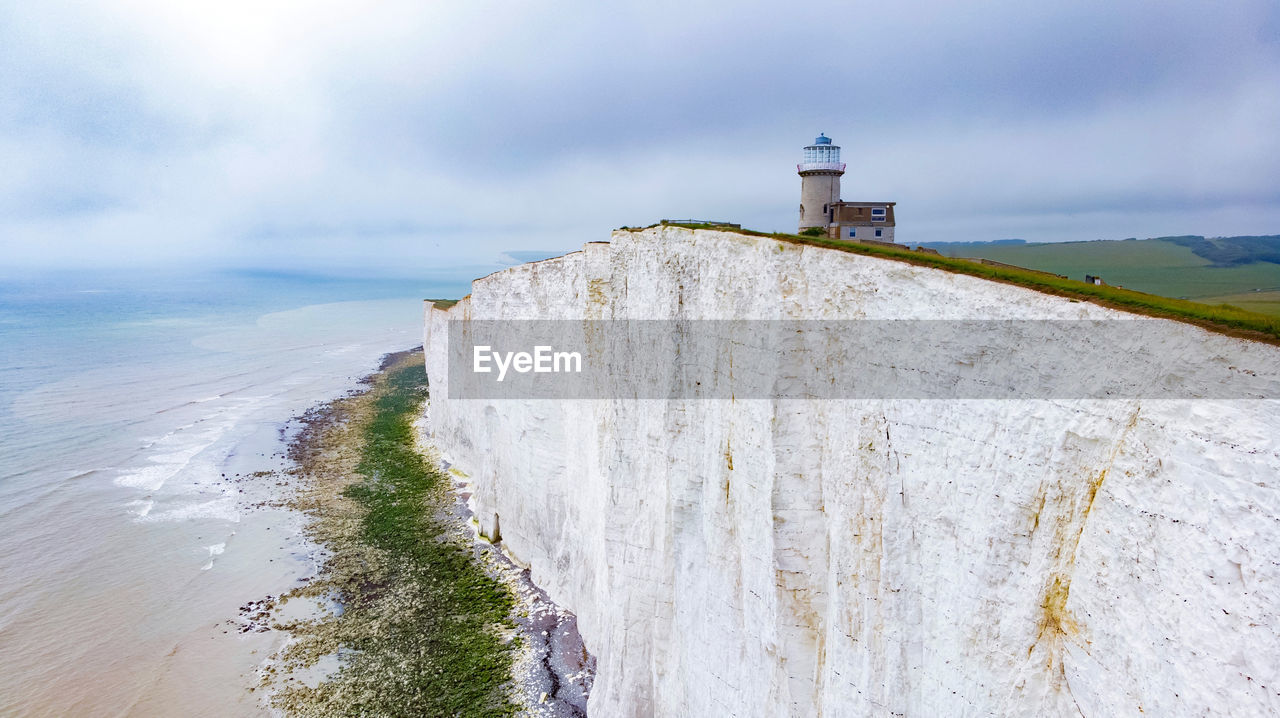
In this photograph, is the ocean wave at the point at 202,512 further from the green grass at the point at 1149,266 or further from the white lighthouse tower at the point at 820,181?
the green grass at the point at 1149,266

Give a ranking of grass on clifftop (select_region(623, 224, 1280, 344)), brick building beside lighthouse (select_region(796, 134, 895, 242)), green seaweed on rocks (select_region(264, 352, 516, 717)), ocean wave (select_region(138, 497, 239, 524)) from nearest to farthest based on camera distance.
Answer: grass on clifftop (select_region(623, 224, 1280, 344)), green seaweed on rocks (select_region(264, 352, 516, 717)), brick building beside lighthouse (select_region(796, 134, 895, 242)), ocean wave (select_region(138, 497, 239, 524))

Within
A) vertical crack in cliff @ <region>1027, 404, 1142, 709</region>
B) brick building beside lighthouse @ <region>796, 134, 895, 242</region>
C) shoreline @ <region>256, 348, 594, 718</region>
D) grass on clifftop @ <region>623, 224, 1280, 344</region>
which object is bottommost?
shoreline @ <region>256, 348, 594, 718</region>

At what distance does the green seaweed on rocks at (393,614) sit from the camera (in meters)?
16.1

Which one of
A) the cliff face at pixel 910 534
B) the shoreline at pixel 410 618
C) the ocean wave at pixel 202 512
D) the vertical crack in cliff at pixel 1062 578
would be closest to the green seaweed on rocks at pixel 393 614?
the shoreline at pixel 410 618

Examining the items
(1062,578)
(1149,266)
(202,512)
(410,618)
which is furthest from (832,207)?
(1149,266)

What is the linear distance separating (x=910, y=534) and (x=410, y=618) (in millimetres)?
15853

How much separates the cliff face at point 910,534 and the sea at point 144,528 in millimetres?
11857

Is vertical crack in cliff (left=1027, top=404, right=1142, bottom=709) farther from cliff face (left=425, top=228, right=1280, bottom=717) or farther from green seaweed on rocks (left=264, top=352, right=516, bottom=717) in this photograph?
green seaweed on rocks (left=264, top=352, right=516, bottom=717)

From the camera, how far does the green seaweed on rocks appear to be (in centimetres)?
1609

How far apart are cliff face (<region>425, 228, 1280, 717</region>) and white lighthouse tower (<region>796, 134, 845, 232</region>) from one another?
1162cm

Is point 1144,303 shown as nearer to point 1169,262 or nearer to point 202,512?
point 202,512

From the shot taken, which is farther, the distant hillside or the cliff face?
the distant hillside

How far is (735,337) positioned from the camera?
12445 millimetres

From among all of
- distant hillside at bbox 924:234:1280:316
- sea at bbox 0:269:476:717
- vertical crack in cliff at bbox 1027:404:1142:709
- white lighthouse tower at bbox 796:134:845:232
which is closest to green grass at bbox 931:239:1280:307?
distant hillside at bbox 924:234:1280:316
